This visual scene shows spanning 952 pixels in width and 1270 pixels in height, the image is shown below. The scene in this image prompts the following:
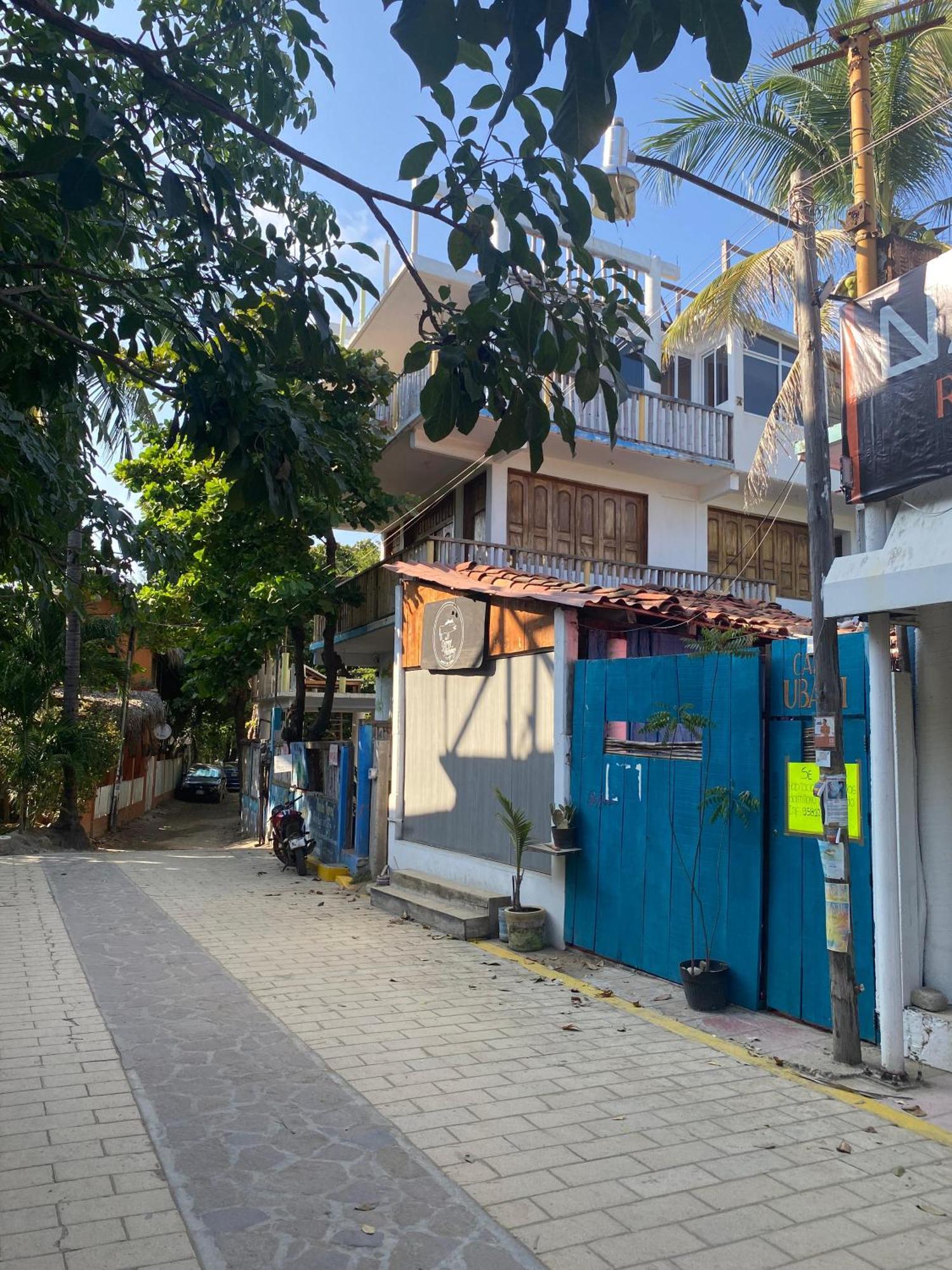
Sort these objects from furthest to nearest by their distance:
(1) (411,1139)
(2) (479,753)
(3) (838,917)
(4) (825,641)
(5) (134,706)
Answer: (5) (134,706) < (2) (479,753) < (4) (825,641) < (3) (838,917) < (1) (411,1139)

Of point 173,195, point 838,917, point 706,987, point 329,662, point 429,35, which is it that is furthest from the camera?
point 329,662

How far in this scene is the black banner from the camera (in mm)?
10938

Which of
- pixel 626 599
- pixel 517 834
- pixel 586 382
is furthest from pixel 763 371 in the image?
pixel 586 382

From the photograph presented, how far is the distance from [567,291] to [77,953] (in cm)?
779

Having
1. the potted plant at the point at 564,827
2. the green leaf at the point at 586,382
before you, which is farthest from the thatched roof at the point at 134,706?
the green leaf at the point at 586,382

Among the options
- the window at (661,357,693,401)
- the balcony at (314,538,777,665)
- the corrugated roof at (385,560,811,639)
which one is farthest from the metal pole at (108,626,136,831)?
the corrugated roof at (385,560,811,639)

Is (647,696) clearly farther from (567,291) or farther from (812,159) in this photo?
(812,159)

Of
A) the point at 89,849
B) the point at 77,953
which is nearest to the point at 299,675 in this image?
the point at 89,849

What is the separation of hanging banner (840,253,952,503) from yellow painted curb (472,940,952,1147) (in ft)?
11.4

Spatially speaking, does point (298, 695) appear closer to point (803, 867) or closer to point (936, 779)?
point (803, 867)

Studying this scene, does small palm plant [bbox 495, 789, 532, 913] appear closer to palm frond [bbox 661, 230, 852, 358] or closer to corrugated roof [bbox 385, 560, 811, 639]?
corrugated roof [bbox 385, 560, 811, 639]

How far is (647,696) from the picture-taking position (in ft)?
27.2

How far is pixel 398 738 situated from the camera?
1323 centimetres

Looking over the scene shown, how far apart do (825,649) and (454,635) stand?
19.3 ft
